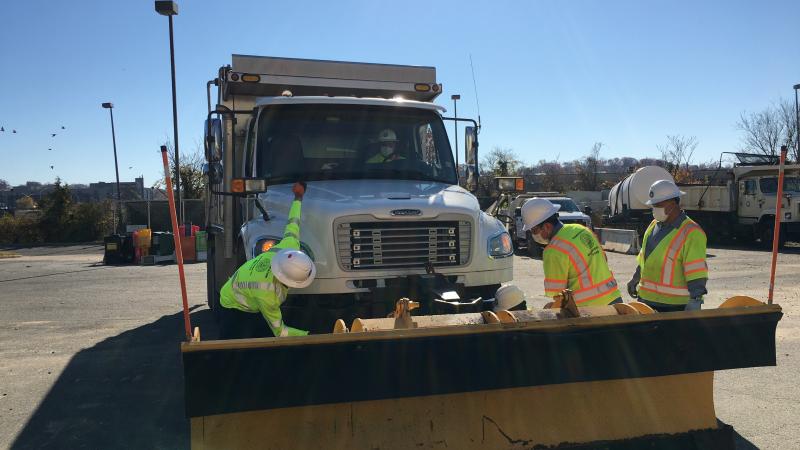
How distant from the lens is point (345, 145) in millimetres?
5895

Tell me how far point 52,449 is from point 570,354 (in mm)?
3683

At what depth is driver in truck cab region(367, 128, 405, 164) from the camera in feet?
19.4

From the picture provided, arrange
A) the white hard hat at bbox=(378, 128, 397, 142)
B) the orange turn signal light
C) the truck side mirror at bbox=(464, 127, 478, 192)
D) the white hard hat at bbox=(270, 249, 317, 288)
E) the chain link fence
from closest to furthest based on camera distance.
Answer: the white hard hat at bbox=(270, 249, 317, 288), the orange turn signal light, the white hard hat at bbox=(378, 128, 397, 142), the truck side mirror at bbox=(464, 127, 478, 192), the chain link fence

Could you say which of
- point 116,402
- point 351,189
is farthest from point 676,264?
point 116,402

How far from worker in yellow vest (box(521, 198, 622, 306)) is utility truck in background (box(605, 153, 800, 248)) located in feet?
54.9

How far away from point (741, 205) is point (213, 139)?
21639 mm

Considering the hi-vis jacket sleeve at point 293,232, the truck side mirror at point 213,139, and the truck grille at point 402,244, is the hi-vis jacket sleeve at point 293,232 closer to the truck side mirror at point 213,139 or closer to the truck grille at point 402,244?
the truck grille at point 402,244

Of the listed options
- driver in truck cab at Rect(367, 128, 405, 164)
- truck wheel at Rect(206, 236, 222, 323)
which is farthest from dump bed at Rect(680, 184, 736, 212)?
driver in truck cab at Rect(367, 128, 405, 164)

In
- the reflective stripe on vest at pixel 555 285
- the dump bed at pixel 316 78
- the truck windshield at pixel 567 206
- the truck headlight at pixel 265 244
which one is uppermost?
the dump bed at pixel 316 78

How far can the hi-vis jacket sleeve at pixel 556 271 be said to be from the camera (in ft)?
13.8

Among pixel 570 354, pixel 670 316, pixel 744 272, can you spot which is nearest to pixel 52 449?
pixel 570 354

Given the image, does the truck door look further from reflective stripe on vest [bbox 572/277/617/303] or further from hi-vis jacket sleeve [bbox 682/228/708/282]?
reflective stripe on vest [bbox 572/277/617/303]

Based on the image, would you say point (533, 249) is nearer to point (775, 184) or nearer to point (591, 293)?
point (775, 184)

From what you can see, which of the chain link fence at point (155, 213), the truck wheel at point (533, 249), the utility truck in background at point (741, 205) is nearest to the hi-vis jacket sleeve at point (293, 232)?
the truck wheel at point (533, 249)
